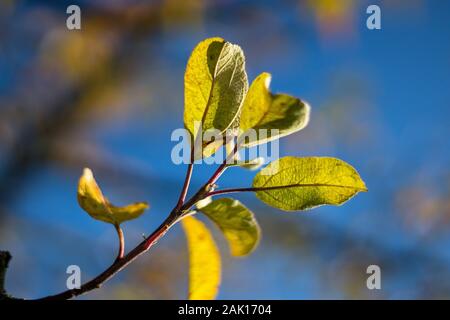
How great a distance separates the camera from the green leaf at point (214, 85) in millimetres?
697

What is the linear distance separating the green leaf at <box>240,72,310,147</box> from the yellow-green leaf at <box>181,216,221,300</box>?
0.72 feet

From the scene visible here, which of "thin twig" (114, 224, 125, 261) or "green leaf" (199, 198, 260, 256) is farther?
"green leaf" (199, 198, 260, 256)

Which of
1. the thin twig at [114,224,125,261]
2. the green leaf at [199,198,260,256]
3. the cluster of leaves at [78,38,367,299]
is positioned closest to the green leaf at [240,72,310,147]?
the cluster of leaves at [78,38,367,299]

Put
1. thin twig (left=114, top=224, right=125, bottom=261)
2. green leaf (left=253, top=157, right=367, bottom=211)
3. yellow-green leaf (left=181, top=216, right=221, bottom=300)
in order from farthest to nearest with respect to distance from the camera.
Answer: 1. yellow-green leaf (left=181, top=216, right=221, bottom=300)
2. green leaf (left=253, top=157, right=367, bottom=211)
3. thin twig (left=114, top=224, right=125, bottom=261)

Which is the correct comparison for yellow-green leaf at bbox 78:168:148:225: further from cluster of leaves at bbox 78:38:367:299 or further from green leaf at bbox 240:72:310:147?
green leaf at bbox 240:72:310:147

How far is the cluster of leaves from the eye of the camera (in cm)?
69

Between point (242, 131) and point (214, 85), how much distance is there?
8 centimetres

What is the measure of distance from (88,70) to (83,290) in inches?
118

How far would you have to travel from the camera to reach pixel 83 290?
0.56 metres

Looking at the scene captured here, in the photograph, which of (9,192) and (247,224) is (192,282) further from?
(9,192)

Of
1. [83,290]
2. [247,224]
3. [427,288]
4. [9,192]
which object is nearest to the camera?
[83,290]

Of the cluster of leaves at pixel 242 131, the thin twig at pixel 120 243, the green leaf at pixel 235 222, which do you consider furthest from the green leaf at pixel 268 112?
the thin twig at pixel 120 243

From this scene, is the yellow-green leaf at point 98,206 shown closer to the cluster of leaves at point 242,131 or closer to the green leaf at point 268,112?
the cluster of leaves at point 242,131
